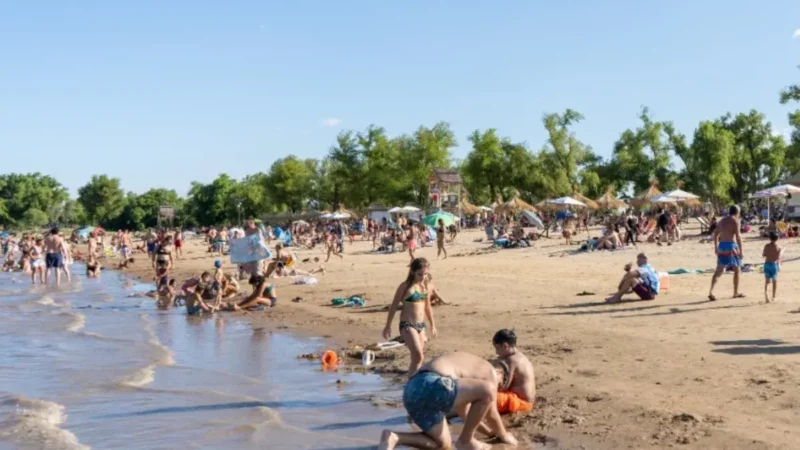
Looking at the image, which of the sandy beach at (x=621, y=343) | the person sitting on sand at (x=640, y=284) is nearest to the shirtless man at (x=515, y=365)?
the sandy beach at (x=621, y=343)

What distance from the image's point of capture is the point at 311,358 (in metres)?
10.4

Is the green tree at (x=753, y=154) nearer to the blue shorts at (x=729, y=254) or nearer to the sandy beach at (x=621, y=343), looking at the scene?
the sandy beach at (x=621, y=343)

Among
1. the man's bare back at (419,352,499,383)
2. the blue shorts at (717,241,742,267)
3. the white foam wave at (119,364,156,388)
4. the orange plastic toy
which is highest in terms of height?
the blue shorts at (717,241,742,267)

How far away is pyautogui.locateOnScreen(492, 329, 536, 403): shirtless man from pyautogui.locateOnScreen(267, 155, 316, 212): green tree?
77222mm

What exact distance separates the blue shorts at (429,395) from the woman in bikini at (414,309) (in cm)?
188

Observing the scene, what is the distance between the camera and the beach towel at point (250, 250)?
48.8 ft

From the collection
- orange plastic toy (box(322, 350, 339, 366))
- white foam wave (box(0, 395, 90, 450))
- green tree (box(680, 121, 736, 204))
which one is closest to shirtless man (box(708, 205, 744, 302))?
orange plastic toy (box(322, 350, 339, 366))

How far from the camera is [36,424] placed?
24.8 feet

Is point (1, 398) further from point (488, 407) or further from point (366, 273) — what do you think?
point (366, 273)

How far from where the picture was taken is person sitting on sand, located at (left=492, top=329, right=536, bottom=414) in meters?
6.42

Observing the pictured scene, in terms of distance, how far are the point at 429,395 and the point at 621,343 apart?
4.57 m

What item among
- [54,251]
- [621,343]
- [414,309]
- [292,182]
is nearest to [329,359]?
[414,309]

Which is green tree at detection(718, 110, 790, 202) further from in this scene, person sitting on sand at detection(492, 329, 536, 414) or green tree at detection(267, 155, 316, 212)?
person sitting on sand at detection(492, 329, 536, 414)

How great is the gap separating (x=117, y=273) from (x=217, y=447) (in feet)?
87.6
